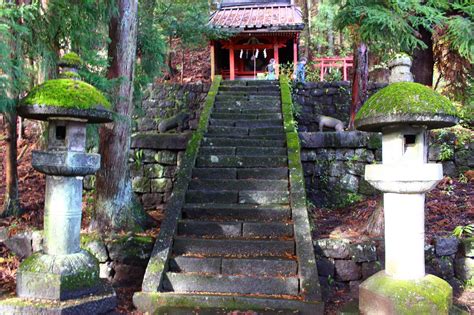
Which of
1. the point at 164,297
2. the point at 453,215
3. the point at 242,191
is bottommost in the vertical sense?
the point at 164,297

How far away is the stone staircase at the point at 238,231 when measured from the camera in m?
4.34

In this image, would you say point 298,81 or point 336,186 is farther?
point 298,81

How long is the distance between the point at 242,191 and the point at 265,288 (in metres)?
1.78

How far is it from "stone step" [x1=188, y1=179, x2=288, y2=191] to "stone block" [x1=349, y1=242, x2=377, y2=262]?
143 cm

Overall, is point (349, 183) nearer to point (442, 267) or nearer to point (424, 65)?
point (424, 65)

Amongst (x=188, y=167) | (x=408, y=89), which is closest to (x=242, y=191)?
(x=188, y=167)

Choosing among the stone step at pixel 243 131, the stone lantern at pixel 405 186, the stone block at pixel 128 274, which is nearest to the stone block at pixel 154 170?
the stone step at pixel 243 131

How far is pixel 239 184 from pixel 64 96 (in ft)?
10.4

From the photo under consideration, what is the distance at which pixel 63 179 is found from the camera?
3.82 m

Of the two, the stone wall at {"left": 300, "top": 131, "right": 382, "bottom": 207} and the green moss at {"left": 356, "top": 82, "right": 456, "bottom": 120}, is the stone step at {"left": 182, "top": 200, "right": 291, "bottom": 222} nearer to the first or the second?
the stone wall at {"left": 300, "top": 131, "right": 382, "bottom": 207}

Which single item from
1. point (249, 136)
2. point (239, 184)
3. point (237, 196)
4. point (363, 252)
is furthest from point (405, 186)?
point (249, 136)

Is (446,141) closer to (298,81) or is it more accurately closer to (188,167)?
(298,81)

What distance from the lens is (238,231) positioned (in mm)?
5258

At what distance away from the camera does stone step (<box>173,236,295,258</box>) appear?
4.93 meters
